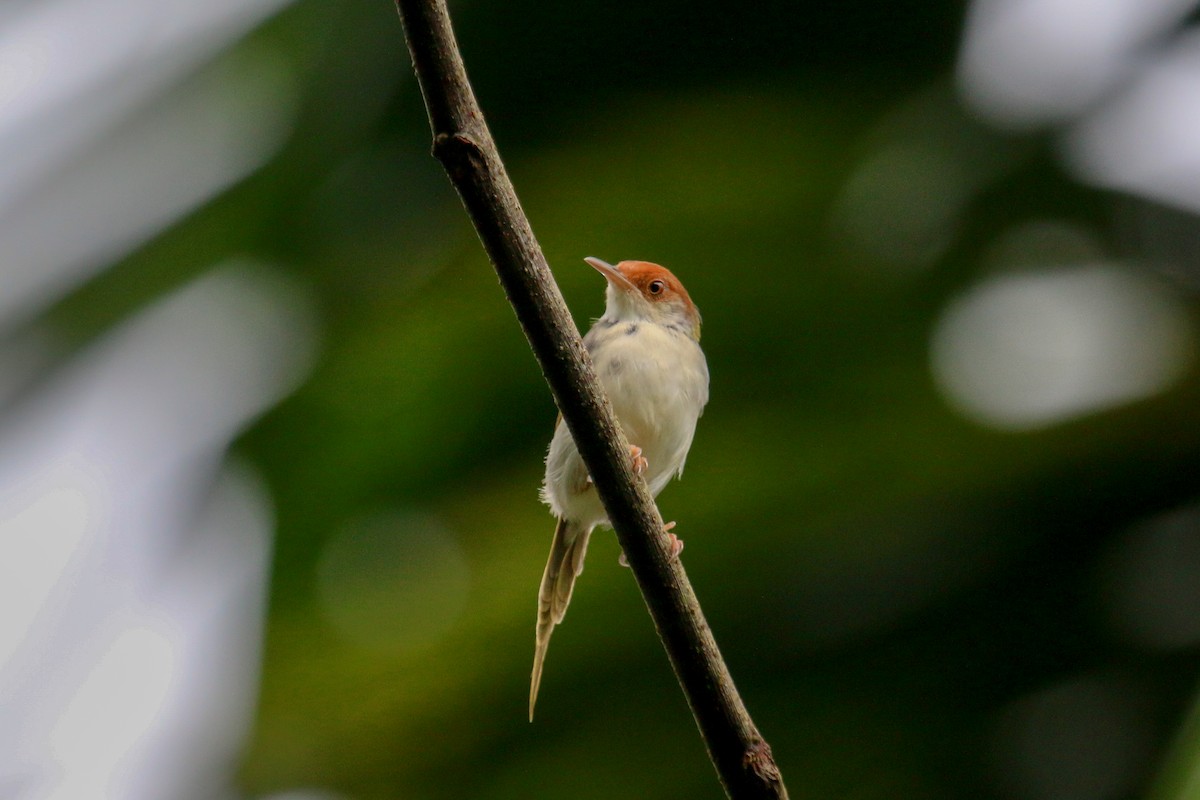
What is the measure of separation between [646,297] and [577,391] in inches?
97.5

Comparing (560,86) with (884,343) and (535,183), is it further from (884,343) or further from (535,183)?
(884,343)

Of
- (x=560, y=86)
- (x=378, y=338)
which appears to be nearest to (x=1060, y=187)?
(x=560, y=86)

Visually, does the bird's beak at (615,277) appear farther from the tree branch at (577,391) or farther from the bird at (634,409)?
the tree branch at (577,391)

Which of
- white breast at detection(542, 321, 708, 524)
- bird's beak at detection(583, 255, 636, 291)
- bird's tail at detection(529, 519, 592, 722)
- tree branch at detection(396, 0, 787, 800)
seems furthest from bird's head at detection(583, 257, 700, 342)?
tree branch at detection(396, 0, 787, 800)

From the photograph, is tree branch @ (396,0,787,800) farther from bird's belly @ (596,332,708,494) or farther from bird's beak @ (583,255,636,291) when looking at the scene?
bird's beak @ (583,255,636,291)

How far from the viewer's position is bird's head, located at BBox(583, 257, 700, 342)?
148 inches

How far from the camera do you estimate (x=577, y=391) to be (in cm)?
136

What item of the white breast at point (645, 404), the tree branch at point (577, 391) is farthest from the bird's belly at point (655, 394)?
the tree branch at point (577, 391)

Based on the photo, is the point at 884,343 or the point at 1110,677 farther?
the point at 884,343

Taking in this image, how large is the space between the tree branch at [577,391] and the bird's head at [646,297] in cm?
233

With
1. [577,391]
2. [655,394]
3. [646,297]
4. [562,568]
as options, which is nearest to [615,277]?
[646,297]

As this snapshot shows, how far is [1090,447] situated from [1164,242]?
1.54 ft

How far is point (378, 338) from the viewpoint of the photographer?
195cm

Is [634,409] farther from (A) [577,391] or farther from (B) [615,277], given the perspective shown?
(A) [577,391]
